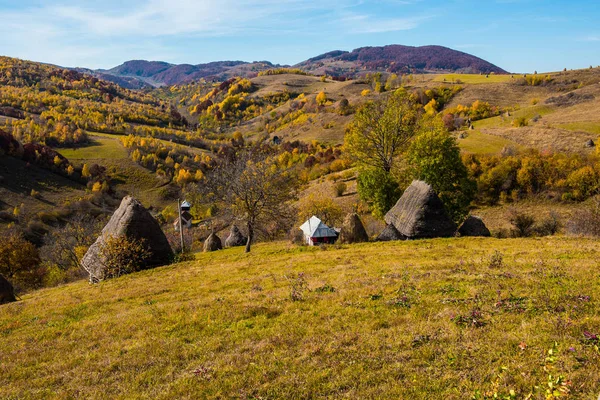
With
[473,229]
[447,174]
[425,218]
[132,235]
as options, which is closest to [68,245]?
[132,235]

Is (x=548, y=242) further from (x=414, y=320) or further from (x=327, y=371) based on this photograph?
(x=327, y=371)

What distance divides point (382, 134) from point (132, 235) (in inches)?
1301

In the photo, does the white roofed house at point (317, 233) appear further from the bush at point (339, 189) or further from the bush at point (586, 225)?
the bush at point (586, 225)

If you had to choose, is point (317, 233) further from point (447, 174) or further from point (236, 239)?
point (447, 174)

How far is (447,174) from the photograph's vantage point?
124 feet

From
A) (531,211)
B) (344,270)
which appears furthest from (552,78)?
(344,270)

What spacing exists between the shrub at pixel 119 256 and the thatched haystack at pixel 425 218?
77.3ft

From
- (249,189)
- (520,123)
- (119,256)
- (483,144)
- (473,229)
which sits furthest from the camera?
(520,123)

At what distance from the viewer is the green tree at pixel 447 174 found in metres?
37.2

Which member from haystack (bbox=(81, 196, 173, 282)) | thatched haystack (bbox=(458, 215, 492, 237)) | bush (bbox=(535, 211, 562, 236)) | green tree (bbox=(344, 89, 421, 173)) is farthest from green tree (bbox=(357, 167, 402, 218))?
haystack (bbox=(81, 196, 173, 282))

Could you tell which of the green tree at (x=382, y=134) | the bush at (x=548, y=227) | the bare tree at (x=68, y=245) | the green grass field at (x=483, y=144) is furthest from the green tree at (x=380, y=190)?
the bare tree at (x=68, y=245)

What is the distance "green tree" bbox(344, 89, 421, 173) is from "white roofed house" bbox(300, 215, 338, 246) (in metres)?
9.90

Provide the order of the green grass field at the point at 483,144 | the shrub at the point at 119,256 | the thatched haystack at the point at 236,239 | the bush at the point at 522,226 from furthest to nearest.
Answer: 1. the green grass field at the point at 483,144
2. the thatched haystack at the point at 236,239
3. the bush at the point at 522,226
4. the shrub at the point at 119,256

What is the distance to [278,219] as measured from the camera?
37.6 m
